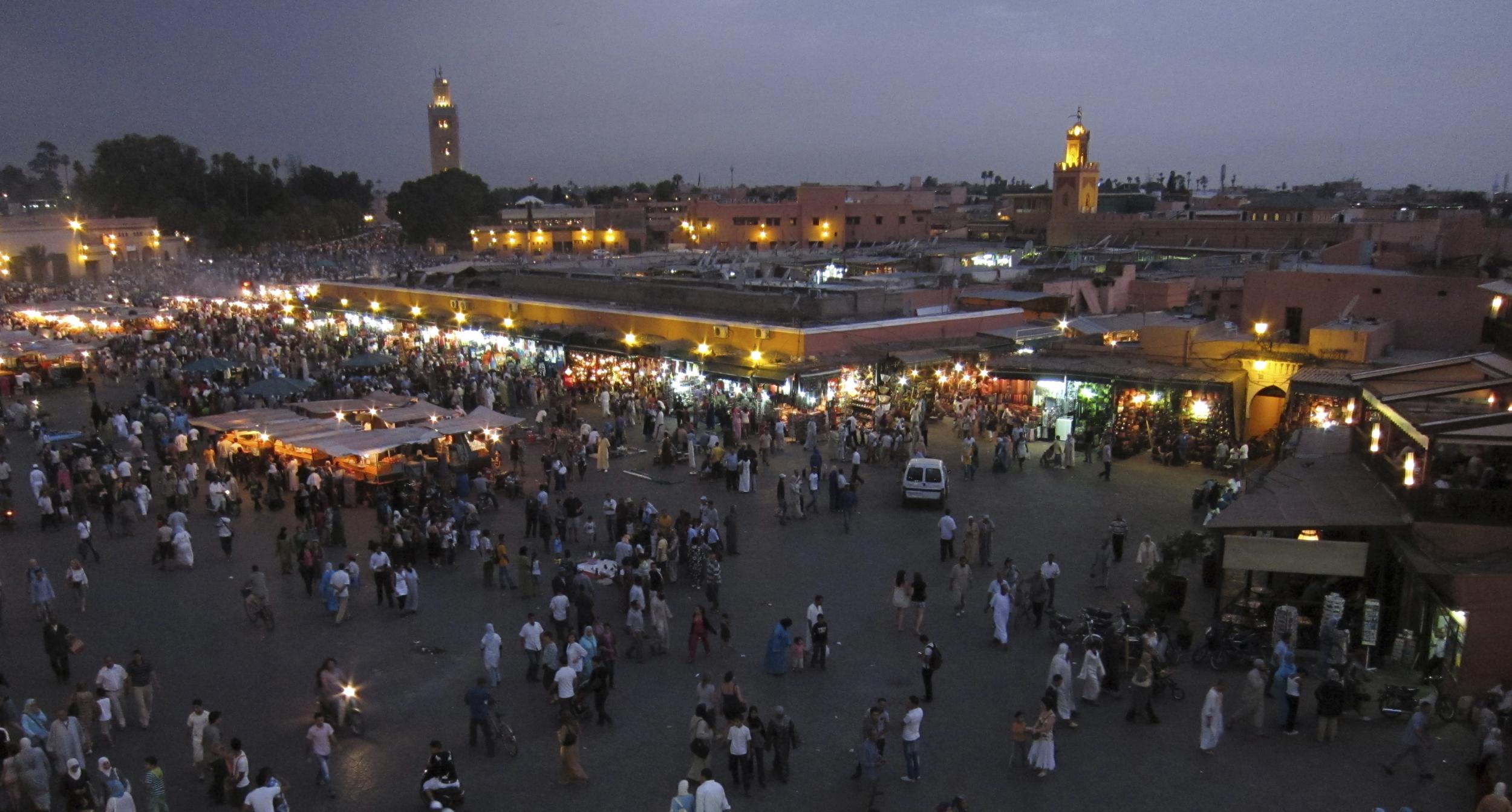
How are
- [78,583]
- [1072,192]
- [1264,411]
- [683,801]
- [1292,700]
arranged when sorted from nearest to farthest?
[683,801] → [1292,700] → [78,583] → [1264,411] → [1072,192]

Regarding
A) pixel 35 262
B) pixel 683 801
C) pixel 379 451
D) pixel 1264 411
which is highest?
pixel 35 262

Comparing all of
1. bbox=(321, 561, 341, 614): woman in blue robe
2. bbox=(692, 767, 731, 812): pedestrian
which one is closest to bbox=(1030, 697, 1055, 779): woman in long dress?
bbox=(692, 767, 731, 812): pedestrian

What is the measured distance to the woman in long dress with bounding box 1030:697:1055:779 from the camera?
27.8 ft

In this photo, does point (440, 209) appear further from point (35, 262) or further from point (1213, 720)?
point (1213, 720)

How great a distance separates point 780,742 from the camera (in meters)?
8.55

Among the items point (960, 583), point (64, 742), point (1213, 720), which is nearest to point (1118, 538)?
point (960, 583)

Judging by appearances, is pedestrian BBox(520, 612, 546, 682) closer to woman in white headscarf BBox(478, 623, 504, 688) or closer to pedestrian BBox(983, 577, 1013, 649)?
woman in white headscarf BBox(478, 623, 504, 688)

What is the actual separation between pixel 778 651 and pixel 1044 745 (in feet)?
9.94

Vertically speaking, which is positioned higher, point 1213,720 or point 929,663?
point 929,663

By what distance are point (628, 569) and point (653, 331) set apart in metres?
14.8

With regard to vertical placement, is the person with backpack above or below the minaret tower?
below

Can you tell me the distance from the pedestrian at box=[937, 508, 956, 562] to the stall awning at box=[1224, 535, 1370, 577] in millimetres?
3857

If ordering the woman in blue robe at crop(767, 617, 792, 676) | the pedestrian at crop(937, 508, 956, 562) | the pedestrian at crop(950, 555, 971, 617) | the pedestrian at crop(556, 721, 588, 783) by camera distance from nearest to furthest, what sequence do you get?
the pedestrian at crop(556, 721, 588, 783)
the woman in blue robe at crop(767, 617, 792, 676)
the pedestrian at crop(950, 555, 971, 617)
the pedestrian at crop(937, 508, 956, 562)

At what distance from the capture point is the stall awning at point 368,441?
16.7m
